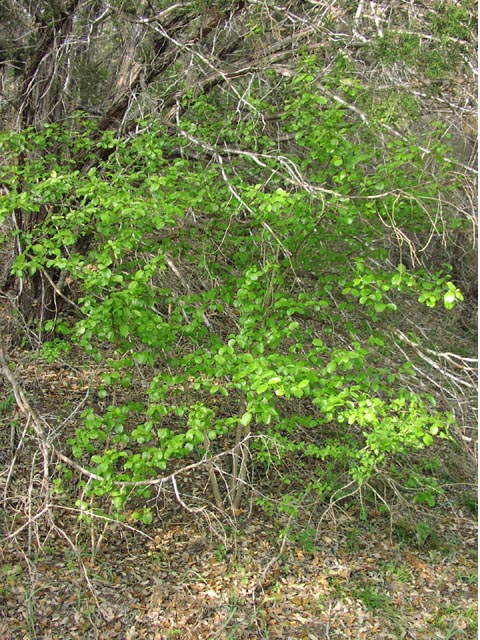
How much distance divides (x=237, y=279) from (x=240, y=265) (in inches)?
16.5

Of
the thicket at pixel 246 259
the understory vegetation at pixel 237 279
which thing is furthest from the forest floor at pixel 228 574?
the thicket at pixel 246 259

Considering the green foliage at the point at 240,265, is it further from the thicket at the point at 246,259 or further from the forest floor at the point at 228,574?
the forest floor at the point at 228,574

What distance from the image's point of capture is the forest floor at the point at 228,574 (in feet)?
13.1

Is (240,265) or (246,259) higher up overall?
(246,259)

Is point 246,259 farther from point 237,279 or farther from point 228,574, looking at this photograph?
point 228,574

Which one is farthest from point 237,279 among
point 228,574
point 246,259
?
point 228,574

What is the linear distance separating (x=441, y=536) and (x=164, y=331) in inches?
125

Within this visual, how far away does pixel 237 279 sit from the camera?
14.1ft

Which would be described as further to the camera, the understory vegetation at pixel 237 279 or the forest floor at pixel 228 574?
the forest floor at pixel 228 574

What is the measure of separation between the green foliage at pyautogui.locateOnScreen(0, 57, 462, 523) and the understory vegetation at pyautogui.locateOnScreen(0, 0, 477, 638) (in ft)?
0.08

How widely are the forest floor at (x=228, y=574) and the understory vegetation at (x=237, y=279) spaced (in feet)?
0.08

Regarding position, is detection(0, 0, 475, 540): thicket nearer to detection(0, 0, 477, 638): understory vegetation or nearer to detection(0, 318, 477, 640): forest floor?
detection(0, 0, 477, 638): understory vegetation

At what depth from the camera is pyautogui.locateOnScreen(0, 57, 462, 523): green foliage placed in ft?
12.0

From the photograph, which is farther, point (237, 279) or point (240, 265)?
point (240, 265)
